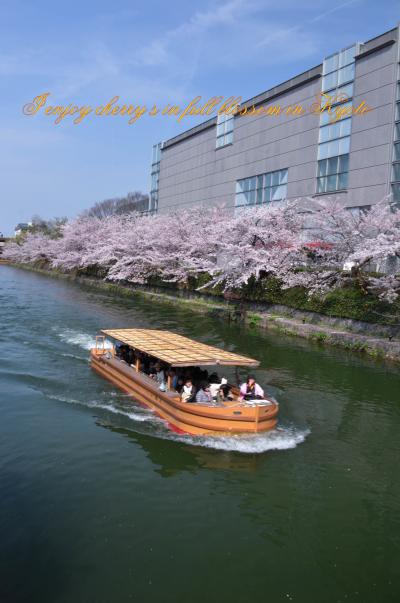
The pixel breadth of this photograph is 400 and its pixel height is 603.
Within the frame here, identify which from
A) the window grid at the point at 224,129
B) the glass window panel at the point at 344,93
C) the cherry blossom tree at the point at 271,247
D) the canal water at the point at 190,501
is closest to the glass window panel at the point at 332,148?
the glass window panel at the point at 344,93

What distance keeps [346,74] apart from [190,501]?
3782 cm

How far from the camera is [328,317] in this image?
30.3 meters

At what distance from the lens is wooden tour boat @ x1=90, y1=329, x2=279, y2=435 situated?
13266 millimetres

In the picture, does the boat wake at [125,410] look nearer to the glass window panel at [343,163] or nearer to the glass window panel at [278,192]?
the glass window panel at [343,163]

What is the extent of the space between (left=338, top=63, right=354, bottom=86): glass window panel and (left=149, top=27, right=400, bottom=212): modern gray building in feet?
0.23

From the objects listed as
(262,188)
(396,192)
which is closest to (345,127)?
(396,192)

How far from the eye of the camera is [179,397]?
1430 cm

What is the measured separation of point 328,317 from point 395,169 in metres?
12.0

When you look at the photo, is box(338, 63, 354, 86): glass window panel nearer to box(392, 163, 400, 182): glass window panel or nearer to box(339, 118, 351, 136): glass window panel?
box(339, 118, 351, 136): glass window panel

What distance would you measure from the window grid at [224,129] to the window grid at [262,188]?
221 inches

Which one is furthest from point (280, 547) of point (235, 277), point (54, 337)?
point (235, 277)

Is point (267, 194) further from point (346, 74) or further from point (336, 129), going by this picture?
point (346, 74)

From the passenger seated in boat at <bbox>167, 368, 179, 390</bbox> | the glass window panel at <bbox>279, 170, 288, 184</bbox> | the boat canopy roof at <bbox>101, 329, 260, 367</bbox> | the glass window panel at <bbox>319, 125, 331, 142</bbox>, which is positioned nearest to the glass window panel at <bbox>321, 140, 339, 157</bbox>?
the glass window panel at <bbox>319, 125, 331, 142</bbox>

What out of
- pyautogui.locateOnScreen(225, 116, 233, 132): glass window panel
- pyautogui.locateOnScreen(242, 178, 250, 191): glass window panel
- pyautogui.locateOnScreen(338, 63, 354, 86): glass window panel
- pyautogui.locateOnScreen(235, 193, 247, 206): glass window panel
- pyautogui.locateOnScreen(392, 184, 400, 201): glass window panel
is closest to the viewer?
pyautogui.locateOnScreen(392, 184, 400, 201): glass window panel
